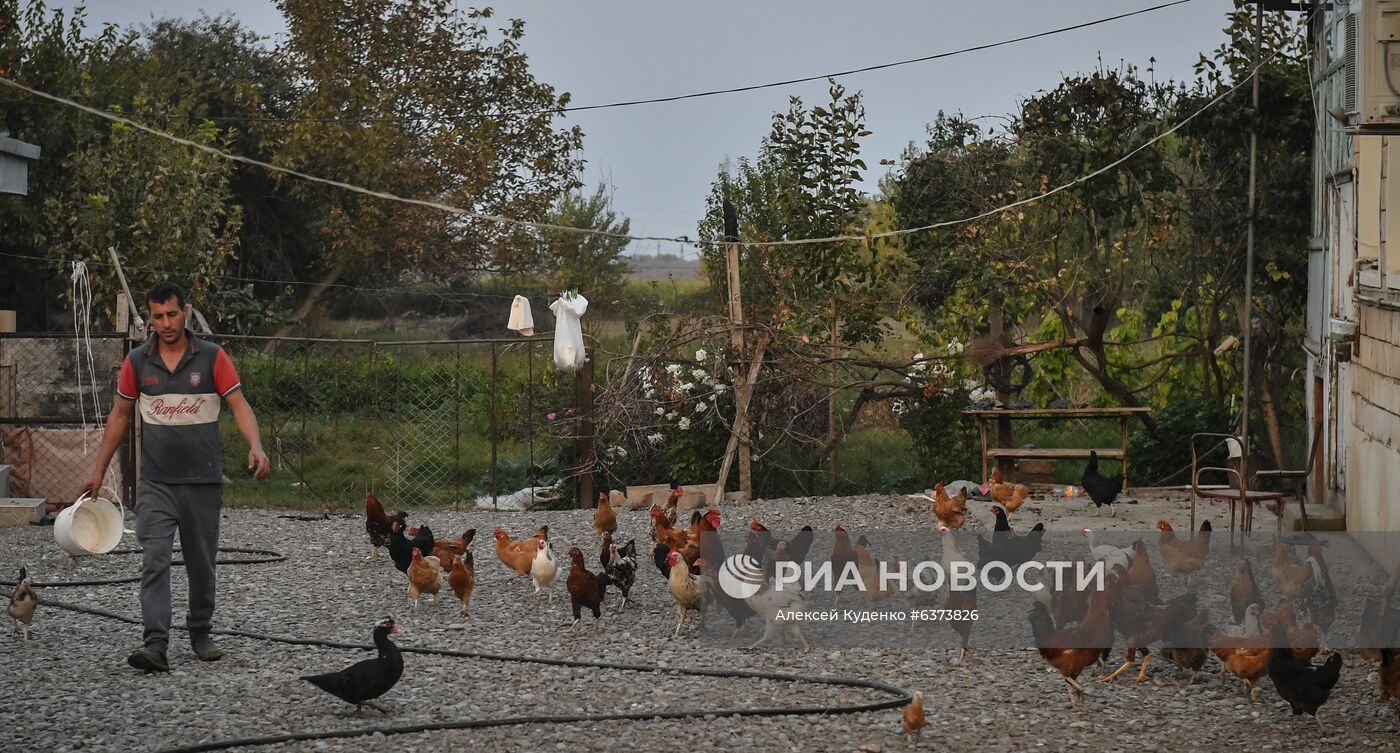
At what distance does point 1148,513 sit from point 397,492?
7.56 metres

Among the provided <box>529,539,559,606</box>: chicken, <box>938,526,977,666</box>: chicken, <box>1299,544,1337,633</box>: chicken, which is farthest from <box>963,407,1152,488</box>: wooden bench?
<box>938,526,977,666</box>: chicken

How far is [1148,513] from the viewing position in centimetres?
1168

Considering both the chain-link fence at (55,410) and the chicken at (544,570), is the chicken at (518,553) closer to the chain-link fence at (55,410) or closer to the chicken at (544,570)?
the chicken at (544,570)

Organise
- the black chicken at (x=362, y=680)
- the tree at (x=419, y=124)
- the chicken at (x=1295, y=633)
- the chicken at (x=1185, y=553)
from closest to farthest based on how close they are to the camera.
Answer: the black chicken at (x=362, y=680) < the chicken at (x=1295, y=633) < the chicken at (x=1185, y=553) < the tree at (x=419, y=124)

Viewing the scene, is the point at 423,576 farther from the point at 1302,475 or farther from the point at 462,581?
the point at 1302,475

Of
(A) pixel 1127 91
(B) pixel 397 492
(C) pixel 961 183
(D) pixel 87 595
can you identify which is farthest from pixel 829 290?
(D) pixel 87 595

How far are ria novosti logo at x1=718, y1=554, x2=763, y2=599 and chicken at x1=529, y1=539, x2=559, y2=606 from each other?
1484 millimetres

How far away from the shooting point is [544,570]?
8570 millimetres

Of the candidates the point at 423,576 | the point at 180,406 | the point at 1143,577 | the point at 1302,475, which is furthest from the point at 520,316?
the point at 1143,577

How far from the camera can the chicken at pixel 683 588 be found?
24.9ft

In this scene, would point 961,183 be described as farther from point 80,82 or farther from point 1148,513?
point 80,82

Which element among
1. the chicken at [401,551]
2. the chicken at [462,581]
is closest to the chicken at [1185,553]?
the chicken at [462,581]

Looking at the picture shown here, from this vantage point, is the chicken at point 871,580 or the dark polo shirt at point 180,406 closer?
the dark polo shirt at point 180,406

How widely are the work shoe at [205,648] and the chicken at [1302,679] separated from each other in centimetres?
489
